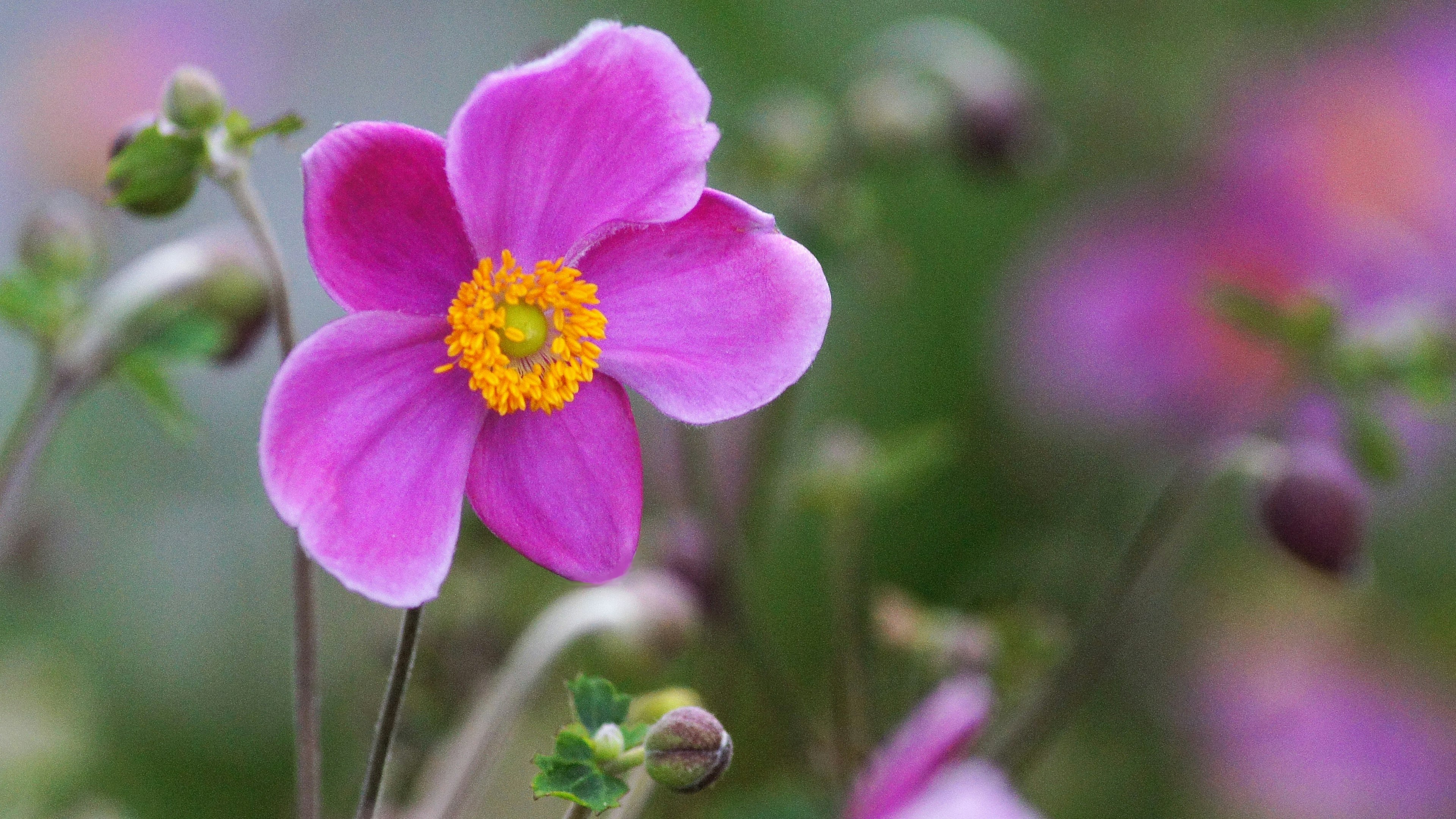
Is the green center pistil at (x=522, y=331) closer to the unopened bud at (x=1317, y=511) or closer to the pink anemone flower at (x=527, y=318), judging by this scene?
the pink anemone flower at (x=527, y=318)

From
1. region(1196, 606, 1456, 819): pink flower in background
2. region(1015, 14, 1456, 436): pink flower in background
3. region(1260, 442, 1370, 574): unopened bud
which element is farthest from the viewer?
region(1015, 14, 1456, 436): pink flower in background

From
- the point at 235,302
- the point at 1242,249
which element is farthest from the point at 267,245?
the point at 1242,249

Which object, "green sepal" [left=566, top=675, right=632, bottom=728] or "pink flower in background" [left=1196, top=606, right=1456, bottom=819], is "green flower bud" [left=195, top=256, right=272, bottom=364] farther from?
"pink flower in background" [left=1196, top=606, right=1456, bottom=819]

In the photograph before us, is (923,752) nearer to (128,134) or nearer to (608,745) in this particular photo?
(608,745)

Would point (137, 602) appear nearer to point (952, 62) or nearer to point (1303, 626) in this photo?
point (952, 62)

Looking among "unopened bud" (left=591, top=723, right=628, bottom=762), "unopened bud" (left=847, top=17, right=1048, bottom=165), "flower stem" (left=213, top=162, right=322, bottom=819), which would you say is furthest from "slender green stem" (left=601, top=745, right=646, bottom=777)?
"unopened bud" (left=847, top=17, right=1048, bottom=165)

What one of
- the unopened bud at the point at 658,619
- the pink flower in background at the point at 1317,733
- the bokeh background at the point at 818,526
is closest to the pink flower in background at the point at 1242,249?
the bokeh background at the point at 818,526

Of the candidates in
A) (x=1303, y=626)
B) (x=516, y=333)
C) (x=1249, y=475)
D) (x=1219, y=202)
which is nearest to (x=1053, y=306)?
(x=1219, y=202)
